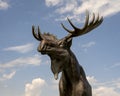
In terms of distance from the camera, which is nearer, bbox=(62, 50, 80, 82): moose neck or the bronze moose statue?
the bronze moose statue

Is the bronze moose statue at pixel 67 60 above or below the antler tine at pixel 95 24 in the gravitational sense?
below

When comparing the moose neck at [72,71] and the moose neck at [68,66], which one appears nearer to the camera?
the moose neck at [68,66]

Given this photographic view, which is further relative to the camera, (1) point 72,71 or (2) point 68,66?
(1) point 72,71

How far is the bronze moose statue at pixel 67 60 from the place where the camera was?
279 inches

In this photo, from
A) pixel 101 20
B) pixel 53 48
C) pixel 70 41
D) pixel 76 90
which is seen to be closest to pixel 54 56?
pixel 53 48

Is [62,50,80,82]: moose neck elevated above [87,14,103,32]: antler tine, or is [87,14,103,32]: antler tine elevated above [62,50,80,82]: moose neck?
[87,14,103,32]: antler tine

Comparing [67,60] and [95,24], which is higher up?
[95,24]

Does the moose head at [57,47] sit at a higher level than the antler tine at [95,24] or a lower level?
lower

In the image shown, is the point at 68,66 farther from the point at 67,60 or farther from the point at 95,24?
the point at 95,24

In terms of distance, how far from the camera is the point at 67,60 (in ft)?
24.2

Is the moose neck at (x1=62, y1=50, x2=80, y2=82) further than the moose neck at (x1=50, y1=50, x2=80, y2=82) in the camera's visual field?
Yes

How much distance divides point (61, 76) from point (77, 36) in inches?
41.8

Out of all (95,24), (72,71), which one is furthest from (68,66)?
(95,24)

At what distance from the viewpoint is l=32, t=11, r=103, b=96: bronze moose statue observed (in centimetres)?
709
